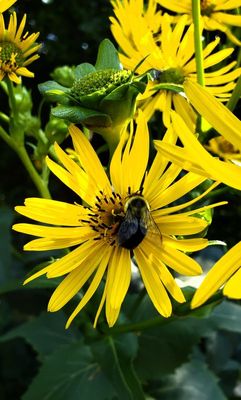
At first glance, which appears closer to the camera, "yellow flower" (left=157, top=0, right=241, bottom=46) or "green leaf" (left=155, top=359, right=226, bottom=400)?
"yellow flower" (left=157, top=0, right=241, bottom=46)

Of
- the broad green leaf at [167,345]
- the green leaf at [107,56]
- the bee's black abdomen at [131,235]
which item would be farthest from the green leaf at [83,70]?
the broad green leaf at [167,345]

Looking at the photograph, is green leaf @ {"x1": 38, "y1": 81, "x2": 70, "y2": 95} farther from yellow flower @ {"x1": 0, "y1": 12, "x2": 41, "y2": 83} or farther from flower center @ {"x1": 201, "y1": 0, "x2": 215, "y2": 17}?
flower center @ {"x1": 201, "y1": 0, "x2": 215, "y2": 17}

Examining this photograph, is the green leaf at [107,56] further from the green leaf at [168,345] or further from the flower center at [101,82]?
the green leaf at [168,345]

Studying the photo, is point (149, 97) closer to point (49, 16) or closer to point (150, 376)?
point (150, 376)

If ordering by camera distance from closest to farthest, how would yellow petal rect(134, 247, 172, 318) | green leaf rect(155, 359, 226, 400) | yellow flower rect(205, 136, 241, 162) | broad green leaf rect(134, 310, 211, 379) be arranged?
yellow petal rect(134, 247, 172, 318) < yellow flower rect(205, 136, 241, 162) < broad green leaf rect(134, 310, 211, 379) < green leaf rect(155, 359, 226, 400)

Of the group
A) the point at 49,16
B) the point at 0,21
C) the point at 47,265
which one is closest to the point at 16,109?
the point at 0,21

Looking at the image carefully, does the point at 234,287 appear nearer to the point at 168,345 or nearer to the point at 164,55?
the point at 164,55

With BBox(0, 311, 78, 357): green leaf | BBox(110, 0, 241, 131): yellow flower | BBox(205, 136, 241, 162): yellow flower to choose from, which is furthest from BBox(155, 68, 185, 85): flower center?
BBox(0, 311, 78, 357): green leaf
